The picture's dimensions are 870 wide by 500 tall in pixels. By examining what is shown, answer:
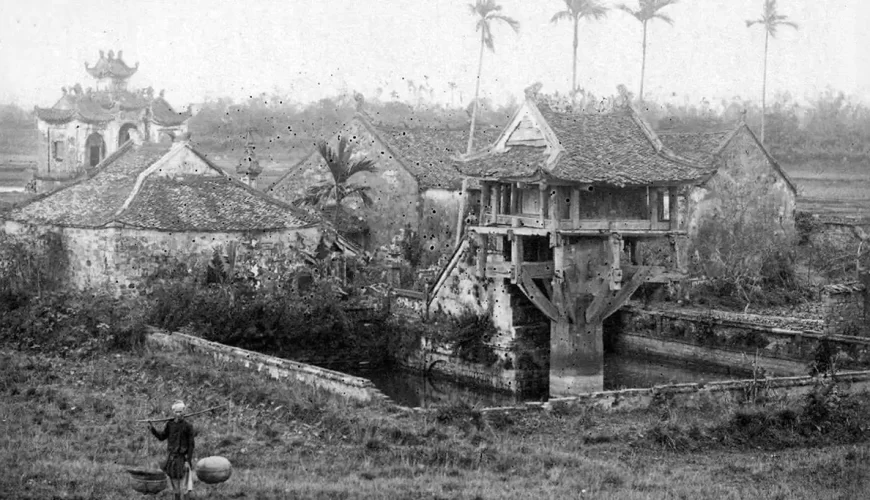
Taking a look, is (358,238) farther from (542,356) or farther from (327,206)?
(542,356)

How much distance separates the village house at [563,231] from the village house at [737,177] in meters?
7.56

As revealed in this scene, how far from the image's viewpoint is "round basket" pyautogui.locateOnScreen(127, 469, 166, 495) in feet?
38.7

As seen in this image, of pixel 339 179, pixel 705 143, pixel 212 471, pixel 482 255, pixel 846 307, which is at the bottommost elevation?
pixel 212 471

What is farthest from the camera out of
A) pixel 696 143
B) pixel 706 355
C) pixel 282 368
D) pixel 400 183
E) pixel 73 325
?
pixel 400 183

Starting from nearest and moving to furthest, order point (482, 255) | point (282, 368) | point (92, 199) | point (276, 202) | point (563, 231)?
point (282, 368)
point (563, 231)
point (482, 255)
point (92, 199)
point (276, 202)

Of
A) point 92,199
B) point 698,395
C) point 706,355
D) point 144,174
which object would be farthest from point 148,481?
point 92,199

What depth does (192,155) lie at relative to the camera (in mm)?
28312

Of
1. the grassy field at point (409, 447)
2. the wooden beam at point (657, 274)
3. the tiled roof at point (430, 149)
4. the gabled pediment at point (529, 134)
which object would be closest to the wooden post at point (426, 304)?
the gabled pediment at point (529, 134)

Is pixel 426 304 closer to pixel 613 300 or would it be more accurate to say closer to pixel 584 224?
pixel 613 300

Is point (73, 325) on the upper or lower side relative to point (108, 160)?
lower

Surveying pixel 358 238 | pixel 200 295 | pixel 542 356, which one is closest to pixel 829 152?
pixel 358 238

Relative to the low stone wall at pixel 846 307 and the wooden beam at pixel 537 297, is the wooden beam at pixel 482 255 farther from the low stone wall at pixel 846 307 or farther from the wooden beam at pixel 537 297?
the low stone wall at pixel 846 307

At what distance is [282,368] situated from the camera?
19500 millimetres

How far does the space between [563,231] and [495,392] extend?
3.72 m
